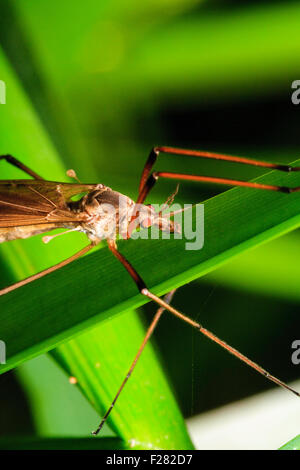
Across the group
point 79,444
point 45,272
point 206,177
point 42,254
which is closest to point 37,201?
point 42,254

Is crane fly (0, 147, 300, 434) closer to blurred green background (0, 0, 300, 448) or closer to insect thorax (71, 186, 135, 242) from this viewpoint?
insect thorax (71, 186, 135, 242)

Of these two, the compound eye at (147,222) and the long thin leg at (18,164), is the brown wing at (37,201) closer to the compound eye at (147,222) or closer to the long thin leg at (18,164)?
the long thin leg at (18,164)

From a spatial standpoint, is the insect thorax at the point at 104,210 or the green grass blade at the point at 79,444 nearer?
the green grass blade at the point at 79,444

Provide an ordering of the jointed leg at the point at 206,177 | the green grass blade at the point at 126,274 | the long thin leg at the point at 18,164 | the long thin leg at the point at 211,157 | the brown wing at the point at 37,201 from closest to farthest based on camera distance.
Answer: the green grass blade at the point at 126,274, the jointed leg at the point at 206,177, the long thin leg at the point at 211,157, the long thin leg at the point at 18,164, the brown wing at the point at 37,201

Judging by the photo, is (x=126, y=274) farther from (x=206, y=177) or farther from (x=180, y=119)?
(x=180, y=119)

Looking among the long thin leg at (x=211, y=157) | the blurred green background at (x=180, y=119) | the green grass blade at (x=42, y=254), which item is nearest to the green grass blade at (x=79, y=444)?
the green grass blade at (x=42, y=254)

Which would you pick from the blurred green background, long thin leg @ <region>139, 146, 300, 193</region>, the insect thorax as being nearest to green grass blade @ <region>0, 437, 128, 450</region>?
the blurred green background

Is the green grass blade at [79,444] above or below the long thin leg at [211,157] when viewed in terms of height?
below
